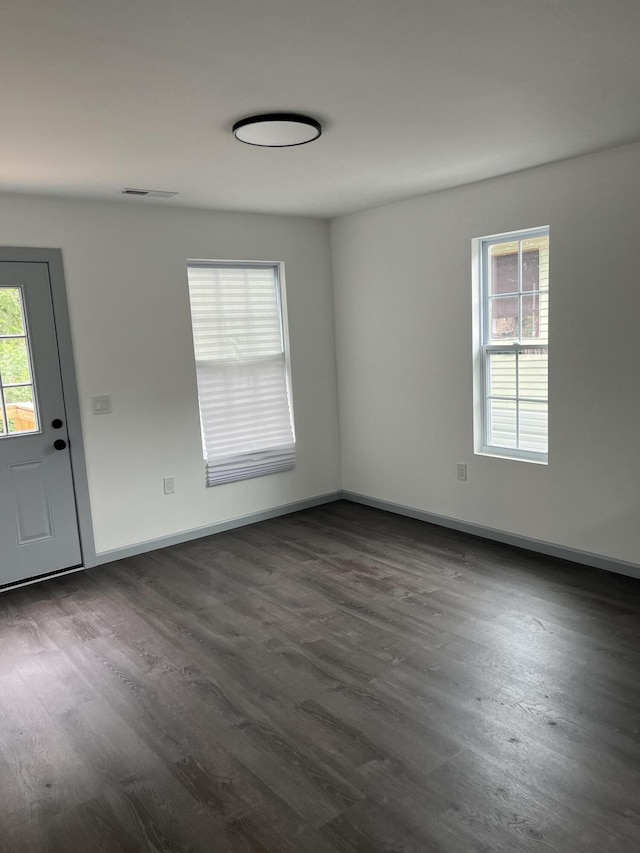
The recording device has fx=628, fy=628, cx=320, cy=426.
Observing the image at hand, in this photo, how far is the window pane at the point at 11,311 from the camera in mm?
3871

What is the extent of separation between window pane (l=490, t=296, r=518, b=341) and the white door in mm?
2930

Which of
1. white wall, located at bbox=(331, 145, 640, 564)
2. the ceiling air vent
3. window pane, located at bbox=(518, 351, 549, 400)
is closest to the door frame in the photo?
the ceiling air vent

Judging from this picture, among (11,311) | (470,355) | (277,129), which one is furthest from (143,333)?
(470,355)

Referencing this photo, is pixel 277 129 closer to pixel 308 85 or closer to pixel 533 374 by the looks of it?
pixel 308 85

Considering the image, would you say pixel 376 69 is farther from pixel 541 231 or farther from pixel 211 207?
pixel 211 207

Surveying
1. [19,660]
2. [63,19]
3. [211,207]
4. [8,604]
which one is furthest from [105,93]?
[8,604]

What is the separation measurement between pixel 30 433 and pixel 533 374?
10.7ft

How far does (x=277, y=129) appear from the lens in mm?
2727

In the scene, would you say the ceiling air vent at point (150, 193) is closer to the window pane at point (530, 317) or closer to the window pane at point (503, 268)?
the window pane at point (503, 268)

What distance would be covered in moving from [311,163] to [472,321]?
5.26 ft

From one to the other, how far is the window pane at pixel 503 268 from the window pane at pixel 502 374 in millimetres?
440

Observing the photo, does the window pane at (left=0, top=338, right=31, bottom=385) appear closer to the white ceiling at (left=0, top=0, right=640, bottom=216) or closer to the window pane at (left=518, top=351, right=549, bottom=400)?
the white ceiling at (left=0, top=0, right=640, bottom=216)

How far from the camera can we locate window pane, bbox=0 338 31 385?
3885mm

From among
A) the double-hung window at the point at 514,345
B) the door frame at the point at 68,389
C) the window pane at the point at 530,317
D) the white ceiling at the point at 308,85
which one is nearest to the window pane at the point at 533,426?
the double-hung window at the point at 514,345
